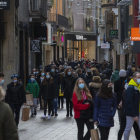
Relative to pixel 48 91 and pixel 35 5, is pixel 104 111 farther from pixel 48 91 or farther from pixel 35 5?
pixel 35 5

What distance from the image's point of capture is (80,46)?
63.5m

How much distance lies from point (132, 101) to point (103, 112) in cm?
70

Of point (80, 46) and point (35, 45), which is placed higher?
point (35, 45)

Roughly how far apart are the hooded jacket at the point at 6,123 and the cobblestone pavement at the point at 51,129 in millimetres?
5409

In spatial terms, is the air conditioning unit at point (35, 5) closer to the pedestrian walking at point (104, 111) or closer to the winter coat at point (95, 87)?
the winter coat at point (95, 87)

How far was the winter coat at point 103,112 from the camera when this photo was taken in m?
7.13

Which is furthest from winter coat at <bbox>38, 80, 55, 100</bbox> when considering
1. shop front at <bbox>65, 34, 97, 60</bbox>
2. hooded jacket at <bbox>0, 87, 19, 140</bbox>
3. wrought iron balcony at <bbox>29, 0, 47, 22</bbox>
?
shop front at <bbox>65, 34, 97, 60</bbox>

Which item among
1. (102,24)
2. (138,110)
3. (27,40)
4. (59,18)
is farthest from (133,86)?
(102,24)

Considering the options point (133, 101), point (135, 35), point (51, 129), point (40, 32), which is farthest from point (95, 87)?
point (40, 32)

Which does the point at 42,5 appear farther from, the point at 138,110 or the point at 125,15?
the point at 138,110

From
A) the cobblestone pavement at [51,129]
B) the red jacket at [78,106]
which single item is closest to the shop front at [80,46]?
the cobblestone pavement at [51,129]

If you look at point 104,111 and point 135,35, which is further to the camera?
point 135,35

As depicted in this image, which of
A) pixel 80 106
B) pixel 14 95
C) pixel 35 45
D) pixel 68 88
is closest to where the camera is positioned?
pixel 80 106

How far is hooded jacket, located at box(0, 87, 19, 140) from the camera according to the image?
14.0 feet
